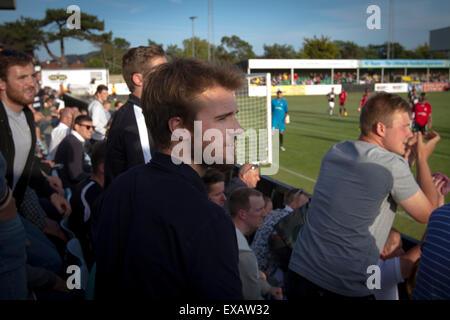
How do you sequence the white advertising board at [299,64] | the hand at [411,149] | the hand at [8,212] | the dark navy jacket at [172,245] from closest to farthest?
the dark navy jacket at [172,245] → the hand at [8,212] → the hand at [411,149] → the white advertising board at [299,64]

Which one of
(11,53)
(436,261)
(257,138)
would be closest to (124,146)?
(11,53)

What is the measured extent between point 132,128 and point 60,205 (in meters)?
1.46

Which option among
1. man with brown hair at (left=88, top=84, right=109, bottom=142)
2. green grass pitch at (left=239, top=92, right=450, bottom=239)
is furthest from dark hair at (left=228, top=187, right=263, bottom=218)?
man with brown hair at (left=88, top=84, right=109, bottom=142)

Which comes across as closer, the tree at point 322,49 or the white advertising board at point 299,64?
the white advertising board at point 299,64

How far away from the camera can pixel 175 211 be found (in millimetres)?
996

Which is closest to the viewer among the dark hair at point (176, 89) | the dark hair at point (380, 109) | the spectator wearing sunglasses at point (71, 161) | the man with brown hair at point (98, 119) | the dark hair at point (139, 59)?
the dark hair at point (176, 89)

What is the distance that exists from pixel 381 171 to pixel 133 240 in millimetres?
1461

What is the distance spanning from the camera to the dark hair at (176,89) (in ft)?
3.86

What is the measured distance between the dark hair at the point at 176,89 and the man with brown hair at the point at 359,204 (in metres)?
1.09

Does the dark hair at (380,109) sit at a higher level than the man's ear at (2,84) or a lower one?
lower

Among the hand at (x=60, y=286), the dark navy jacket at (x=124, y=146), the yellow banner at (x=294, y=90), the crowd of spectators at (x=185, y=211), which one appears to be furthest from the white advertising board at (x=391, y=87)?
the hand at (x=60, y=286)

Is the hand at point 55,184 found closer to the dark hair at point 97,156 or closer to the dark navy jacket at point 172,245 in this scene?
the dark hair at point 97,156

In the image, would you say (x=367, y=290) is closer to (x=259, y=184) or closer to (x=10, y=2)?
(x=10, y=2)
